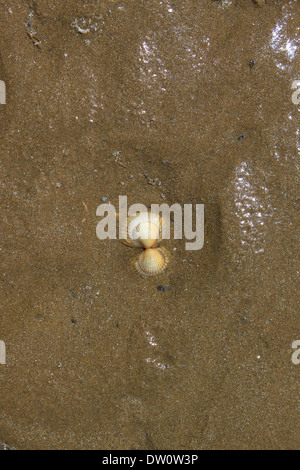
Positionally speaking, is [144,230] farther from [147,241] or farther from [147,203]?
[147,203]

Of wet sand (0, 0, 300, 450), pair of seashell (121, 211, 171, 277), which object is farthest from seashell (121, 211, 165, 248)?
wet sand (0, 0, 300, 450)

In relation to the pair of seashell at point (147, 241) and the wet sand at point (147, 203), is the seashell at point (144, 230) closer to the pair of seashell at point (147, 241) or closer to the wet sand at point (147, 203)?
the pair of seashell at point (147, 241)

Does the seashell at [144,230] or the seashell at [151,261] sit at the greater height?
the seashell at [144,230]

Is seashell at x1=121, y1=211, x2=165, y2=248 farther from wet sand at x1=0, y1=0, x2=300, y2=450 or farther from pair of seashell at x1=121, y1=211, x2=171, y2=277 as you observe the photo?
wet sand at x1=0, y1=0, x2=300, y2=450

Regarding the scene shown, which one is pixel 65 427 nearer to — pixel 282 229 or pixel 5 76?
pixel 282 229

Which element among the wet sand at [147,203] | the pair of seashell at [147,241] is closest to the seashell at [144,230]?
the pair of seashell at [147,241]
